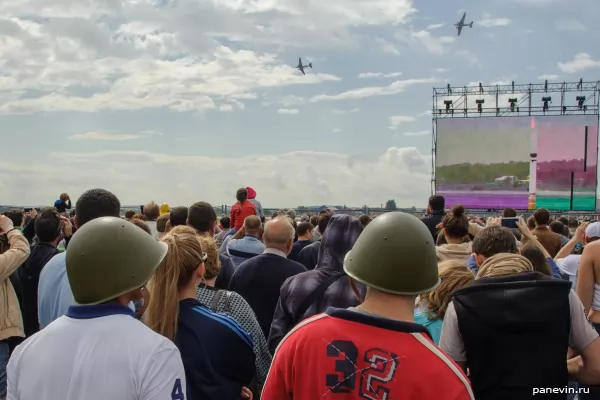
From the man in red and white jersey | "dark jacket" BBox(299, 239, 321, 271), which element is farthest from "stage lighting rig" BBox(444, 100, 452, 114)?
the man in red and white jersey

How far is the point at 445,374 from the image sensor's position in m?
1.53

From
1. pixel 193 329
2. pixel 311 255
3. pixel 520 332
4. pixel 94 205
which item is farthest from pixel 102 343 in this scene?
pixel 311 255

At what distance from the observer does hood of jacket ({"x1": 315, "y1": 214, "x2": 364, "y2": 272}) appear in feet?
10.5

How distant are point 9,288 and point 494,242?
3.83 metres

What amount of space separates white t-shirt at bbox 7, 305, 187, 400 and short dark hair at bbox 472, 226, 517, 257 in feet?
7.52

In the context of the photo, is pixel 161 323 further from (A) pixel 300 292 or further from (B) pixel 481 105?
(B) pixel 481 105

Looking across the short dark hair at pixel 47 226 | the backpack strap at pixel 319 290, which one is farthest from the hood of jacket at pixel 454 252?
the short dark hair at pixel 47 226

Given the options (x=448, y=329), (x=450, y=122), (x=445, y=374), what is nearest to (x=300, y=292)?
(x=448, y=329)

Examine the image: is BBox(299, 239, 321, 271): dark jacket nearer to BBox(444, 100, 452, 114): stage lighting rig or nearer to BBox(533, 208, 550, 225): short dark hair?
BBox(533, 208, 550, 225): short dark hair

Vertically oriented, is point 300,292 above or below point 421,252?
below

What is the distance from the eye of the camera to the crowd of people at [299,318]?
161cm

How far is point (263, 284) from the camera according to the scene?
4.12 metres

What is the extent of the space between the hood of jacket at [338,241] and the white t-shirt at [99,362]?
162 centimetres

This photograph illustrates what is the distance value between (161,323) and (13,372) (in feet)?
2.15
